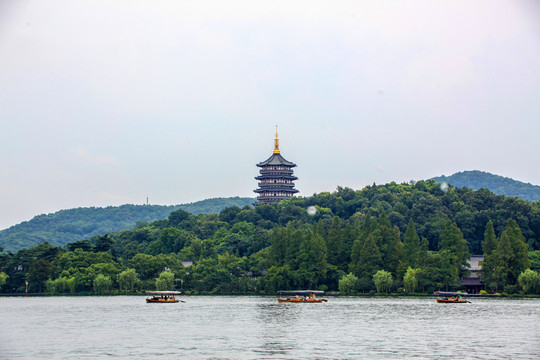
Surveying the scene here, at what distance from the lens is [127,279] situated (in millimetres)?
87750

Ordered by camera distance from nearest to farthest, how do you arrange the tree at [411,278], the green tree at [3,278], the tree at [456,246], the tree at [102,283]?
the tree at [411,278]
the tree at [456,246]
the tree at [102,283]
the green tree at [3,278]

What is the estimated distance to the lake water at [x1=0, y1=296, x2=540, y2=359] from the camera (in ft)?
114

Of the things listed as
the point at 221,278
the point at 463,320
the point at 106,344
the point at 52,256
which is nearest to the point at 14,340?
the point at 106,344

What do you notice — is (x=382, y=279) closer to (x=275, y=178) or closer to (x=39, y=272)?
(x=39, y=272)

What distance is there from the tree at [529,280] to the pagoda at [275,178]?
233 ft

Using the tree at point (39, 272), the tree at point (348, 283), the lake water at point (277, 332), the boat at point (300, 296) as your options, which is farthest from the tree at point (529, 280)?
the tree at point (39, 272)

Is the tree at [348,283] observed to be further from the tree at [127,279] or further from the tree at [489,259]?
the tree at [127,279]

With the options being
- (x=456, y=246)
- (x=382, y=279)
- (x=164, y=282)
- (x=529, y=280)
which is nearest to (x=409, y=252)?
(x=382, y=279)

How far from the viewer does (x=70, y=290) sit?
292ft

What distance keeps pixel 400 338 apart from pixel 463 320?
37.9 feet

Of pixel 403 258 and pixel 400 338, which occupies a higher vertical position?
pixel 403 258

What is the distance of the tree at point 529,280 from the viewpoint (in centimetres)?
7300

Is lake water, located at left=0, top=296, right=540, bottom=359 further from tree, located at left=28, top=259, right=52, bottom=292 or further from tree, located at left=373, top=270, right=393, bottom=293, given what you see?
tree, located at left=28, top=259, right=52, bottom=292

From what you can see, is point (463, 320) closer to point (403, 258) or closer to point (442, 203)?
point (403, 258)
